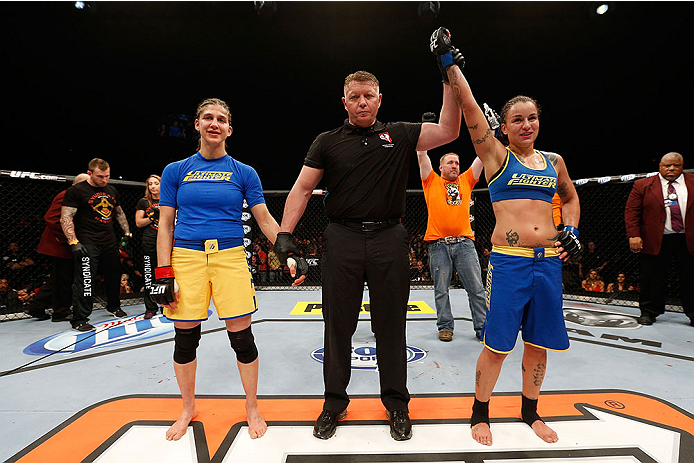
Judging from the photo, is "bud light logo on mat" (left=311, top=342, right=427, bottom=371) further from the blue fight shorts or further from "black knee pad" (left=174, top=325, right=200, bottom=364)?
the blue fight shorts

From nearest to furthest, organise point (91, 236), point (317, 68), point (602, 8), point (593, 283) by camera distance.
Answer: point (91, 236) → point (593, 283) → point (602, 8) → point (317, 68)

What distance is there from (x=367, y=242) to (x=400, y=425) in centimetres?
101

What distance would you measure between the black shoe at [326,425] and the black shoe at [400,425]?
316 millimetres

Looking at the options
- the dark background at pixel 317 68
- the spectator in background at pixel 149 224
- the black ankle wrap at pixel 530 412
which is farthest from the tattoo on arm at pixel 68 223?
the dark background at pixel 317 68

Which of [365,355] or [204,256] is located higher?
[204,256]

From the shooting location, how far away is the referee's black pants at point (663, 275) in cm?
368

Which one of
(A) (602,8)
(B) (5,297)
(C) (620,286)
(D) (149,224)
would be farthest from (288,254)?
(A) (602,8)

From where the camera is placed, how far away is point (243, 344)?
1740 millimetres

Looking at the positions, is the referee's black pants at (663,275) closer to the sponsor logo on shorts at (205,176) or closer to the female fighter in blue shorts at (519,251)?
the female fighter in blue shorts at (519,251)

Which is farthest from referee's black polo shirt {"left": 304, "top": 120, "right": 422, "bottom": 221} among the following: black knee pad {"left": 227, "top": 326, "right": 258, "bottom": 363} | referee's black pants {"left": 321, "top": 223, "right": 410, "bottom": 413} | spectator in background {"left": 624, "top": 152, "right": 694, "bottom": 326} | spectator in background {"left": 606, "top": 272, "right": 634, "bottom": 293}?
spectator in background {"left": 606, "top": 272, "right": 634, "bottom": 293}

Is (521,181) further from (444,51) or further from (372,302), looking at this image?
(372,302)

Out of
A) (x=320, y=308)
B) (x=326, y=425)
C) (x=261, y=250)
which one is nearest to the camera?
(x=326, y=425)

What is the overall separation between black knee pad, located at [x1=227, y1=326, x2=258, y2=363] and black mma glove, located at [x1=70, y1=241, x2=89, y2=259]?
3.23m

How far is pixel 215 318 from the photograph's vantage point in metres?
4.02
